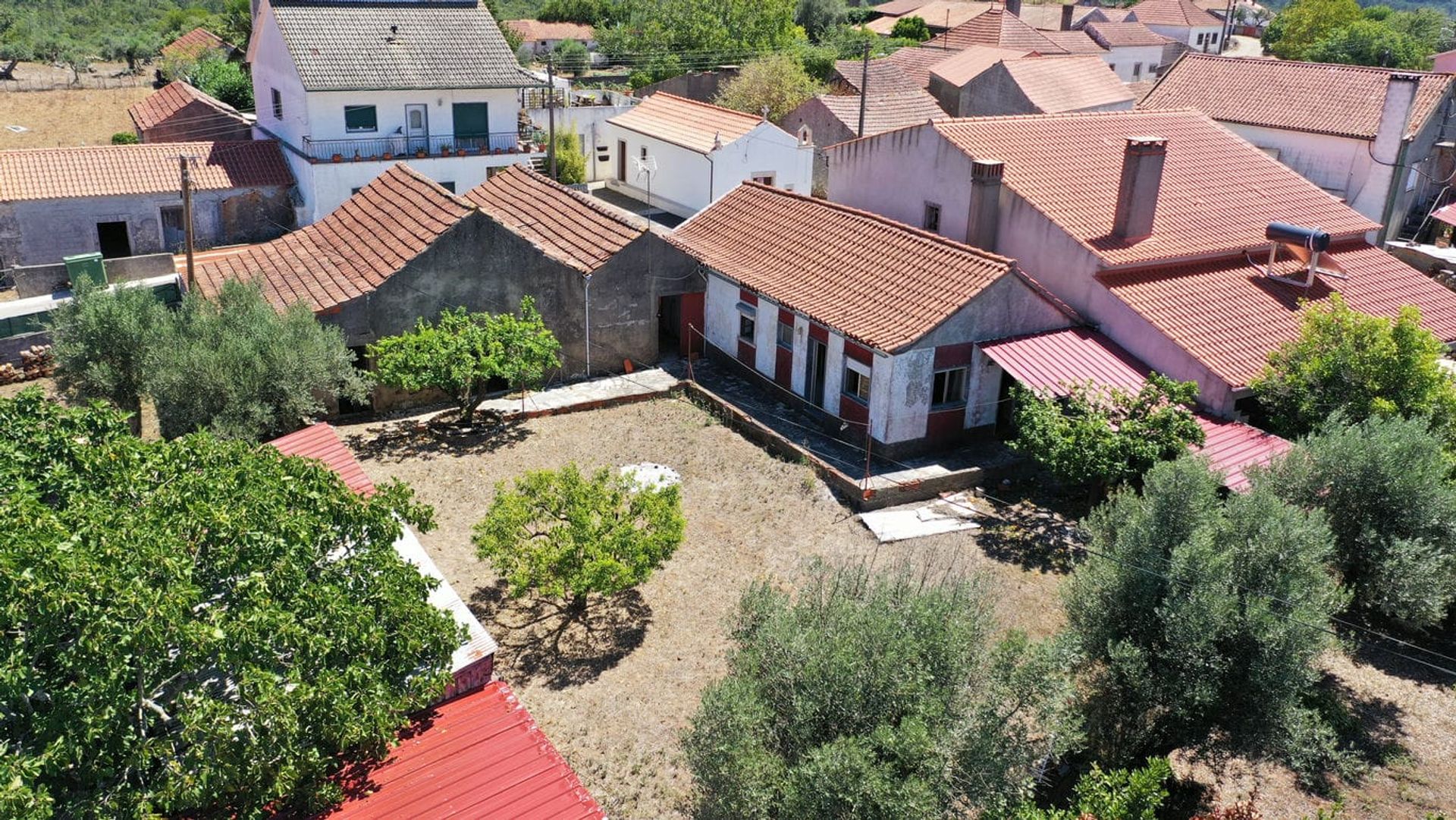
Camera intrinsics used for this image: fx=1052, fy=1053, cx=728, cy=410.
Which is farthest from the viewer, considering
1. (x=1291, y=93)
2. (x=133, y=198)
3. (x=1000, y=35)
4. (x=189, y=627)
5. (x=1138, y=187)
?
(x=1000, y=35)

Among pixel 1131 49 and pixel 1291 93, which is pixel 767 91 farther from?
pixel 1131 49

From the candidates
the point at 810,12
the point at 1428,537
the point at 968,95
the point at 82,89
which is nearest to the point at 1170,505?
the point at 1428,537

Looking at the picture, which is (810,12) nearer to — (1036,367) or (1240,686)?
(1036,367)

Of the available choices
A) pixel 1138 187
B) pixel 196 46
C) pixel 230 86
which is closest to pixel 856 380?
pixel 1138 187

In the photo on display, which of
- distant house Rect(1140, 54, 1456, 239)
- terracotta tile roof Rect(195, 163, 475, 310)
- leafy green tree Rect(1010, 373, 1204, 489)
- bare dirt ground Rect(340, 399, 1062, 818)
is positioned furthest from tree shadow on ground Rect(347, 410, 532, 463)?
distant house Rect(1140, 54, 1456, 239)

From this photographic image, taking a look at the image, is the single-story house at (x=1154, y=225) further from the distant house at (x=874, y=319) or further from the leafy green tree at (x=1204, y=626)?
the leafy green tree at (x=1204, y=626)
